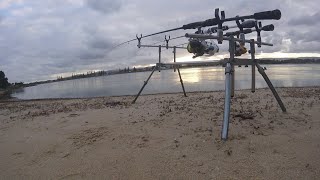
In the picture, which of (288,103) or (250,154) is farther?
(288,103)

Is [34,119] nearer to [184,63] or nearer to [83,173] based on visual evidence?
[184,63]

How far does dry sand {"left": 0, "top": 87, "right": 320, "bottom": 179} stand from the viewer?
612cm

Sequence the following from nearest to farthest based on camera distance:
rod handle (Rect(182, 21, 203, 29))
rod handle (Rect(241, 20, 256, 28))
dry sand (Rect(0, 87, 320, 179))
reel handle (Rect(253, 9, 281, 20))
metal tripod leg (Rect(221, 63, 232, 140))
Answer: dry sand (Rect(0, 87, 320, 179))
reel handle (Rect(253, 9, 281, 20))
metal tripod leg (Rect(221, 63, 232, 140))
rod handle (Rect(182, 21, 203, 29))
rod handle (Rect(241, 20, 256, 28))

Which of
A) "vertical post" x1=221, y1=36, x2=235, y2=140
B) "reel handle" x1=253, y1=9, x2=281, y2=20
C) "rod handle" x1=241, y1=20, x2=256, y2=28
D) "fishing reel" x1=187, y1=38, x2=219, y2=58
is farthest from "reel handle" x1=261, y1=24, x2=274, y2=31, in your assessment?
"reel handle" x1=253, y1=9, x2=281, y2=20

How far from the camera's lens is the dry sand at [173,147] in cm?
612

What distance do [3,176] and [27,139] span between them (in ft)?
8.29

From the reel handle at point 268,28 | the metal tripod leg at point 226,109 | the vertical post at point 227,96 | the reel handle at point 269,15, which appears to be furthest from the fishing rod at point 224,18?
the reel handle at point 268,28

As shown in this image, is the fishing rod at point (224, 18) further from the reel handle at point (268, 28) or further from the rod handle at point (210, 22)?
the reel handle at point (268, 28)

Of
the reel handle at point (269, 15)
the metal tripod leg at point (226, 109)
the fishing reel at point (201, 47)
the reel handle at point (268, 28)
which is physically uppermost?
the reel handle at point (268, 28)

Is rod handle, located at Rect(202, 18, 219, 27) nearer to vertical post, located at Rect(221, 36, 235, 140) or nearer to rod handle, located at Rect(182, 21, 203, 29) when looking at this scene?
rod handle, located at Rect(182, 21, 203, 29)

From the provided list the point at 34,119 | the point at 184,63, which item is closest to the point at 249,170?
the point at 184,63

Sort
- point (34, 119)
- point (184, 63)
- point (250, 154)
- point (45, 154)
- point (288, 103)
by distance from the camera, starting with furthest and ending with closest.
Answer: point (34, 119)
point (288, 103)
point (184, 63)
point (45, 154)
point (250, 154)

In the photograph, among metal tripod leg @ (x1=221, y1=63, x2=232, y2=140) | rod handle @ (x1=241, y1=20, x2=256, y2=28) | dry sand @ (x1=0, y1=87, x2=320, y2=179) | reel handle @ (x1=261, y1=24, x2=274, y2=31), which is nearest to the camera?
dry sand @ (x1=0, y1=87, x2=320, y2=179)

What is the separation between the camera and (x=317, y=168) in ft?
19.0
